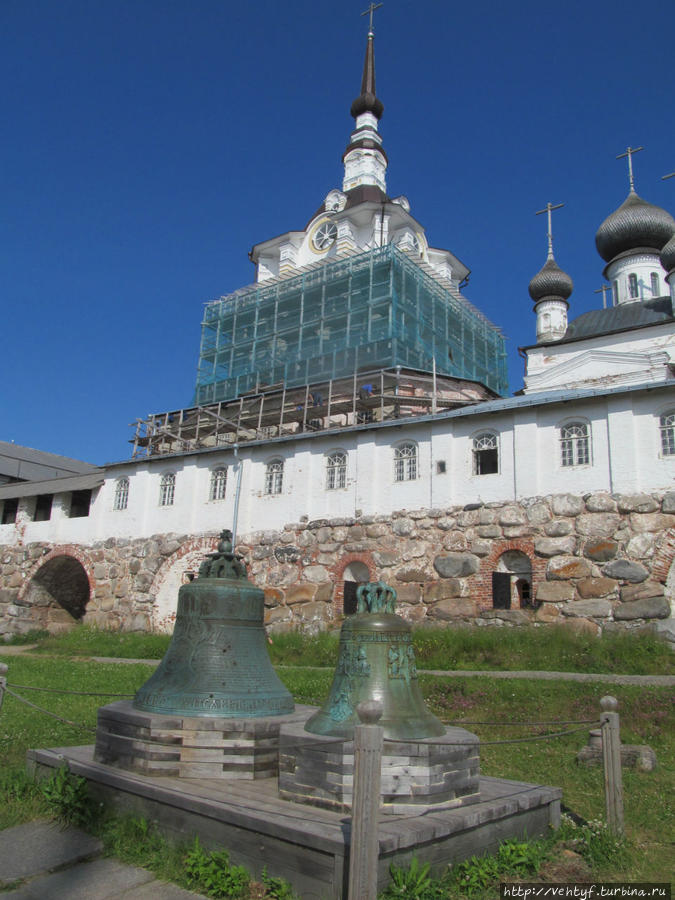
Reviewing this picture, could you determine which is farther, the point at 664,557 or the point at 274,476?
the point at 274,476

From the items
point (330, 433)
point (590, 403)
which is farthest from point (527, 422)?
point (330, 433)

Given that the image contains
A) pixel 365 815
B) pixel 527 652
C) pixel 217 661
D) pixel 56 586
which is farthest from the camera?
pixel 56 586

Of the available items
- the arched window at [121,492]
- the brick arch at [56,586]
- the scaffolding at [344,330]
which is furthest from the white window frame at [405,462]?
the brick arch at [56,586]

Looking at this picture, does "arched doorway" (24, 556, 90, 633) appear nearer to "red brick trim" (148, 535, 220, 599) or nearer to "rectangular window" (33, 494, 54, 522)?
"rectangular window" (33, 494, 54, 522)

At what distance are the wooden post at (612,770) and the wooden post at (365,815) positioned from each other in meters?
2.66

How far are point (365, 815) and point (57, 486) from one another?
2495 centimetres

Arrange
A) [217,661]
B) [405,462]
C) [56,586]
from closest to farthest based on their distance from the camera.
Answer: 1. [217,661]
2. [405,462]
3. [56,586]

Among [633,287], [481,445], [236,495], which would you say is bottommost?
[236,495]

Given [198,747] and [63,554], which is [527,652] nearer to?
[198,747]

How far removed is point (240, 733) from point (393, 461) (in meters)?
14.7

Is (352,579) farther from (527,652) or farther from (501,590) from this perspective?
(527,652)

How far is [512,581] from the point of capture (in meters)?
18.0

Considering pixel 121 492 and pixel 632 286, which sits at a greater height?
pixel 632 286

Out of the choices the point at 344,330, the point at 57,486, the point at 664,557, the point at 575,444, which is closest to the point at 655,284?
the point at 344,330
